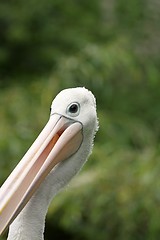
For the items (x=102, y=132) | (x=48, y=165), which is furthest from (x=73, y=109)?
(x=102, y=132)

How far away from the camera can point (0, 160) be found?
604 centimetres

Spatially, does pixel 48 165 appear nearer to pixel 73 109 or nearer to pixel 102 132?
pixel 73 109

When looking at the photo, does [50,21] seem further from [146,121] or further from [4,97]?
[4,97]

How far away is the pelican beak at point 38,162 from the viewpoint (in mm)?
3357

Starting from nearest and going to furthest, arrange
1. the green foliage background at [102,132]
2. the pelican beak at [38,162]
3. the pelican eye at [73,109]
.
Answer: the pelican beak at [38,162] → the pelican eye at [73,109] → the green foliage background at [102,132]

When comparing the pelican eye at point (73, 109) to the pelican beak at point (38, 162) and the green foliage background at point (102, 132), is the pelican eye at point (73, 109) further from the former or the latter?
the green foliage background at point (102, 132)

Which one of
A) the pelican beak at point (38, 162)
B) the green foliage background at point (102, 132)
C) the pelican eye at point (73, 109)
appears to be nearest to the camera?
the pelican beak at point (38, 162)

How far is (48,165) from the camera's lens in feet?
11.4

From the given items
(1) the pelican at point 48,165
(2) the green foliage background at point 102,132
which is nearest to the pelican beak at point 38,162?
(1) the pelican at point 48,165

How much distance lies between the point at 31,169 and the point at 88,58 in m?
2.85

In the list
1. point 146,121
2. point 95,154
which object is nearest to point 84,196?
point 95,154

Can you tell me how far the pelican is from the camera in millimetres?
3393

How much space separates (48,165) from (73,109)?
0.22m

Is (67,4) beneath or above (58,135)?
above
